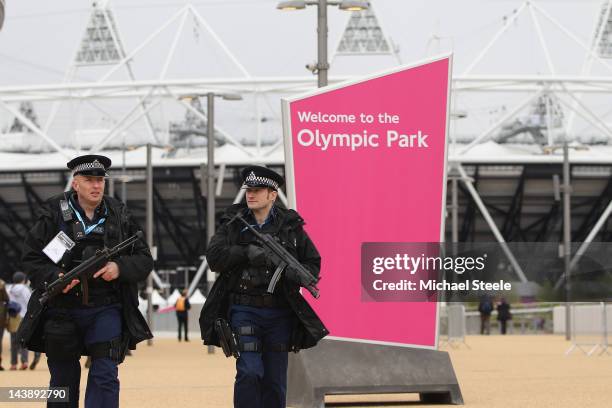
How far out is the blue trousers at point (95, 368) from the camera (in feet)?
26.6

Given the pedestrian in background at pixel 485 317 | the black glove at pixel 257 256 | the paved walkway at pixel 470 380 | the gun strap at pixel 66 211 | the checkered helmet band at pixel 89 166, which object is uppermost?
the checkered helmet band at pixel 89 166

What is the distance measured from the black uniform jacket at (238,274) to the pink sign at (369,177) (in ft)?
14.7

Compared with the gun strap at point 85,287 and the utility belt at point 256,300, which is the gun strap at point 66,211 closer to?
the gun strap at point 85,287

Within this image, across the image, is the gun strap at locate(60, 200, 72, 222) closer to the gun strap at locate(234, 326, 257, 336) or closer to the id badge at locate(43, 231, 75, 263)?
the id badge at locate(43, 231, 75, 263)

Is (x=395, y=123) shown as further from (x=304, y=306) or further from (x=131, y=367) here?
(x=131, y=367)

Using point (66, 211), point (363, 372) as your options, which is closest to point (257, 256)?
point (66, 211)

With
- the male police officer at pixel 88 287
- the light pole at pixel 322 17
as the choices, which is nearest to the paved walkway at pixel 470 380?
the light pole at pixel 322 17

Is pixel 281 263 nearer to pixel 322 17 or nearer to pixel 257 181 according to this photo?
pixel 257 181

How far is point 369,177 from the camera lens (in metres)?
14.0

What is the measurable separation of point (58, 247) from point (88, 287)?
0.95 feet

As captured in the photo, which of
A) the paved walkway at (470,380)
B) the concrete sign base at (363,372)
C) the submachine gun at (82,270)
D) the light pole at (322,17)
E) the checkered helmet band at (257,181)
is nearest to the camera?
the submachine gun at (82,270)

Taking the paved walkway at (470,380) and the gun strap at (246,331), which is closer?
the gun strap at (246,331)

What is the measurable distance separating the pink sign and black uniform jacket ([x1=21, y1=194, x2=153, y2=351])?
5118 millimetres

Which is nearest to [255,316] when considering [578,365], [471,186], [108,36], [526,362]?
[578,365]
